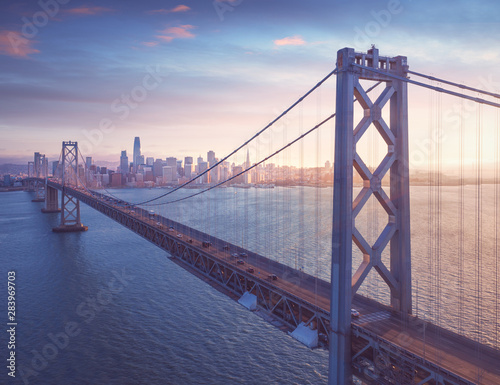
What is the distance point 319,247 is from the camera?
3853 cm

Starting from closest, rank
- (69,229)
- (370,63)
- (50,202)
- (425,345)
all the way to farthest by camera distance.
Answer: (425,345) < (370,63) < (69,229) < (50,202)

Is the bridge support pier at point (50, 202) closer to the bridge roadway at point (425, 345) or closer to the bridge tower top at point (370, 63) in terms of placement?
the bridge roadway at point (425, 345)

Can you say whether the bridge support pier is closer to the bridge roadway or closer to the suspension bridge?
the suspension bridge

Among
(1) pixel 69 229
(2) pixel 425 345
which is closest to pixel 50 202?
(1) pixel 69 229

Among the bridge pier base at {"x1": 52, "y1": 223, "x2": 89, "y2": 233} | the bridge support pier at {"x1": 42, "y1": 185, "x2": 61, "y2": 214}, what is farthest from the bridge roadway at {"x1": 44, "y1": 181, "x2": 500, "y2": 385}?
the bridge support pier at {"x1": 42, "y1": 185, "x2": 61, "y2": 214}

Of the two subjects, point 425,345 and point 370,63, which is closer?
point 425,345

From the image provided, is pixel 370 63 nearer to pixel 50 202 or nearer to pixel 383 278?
pixel 383 278

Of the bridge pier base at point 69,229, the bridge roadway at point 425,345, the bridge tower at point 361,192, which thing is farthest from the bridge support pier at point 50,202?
the bridge tower at point 361,192

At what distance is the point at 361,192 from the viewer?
1127cm

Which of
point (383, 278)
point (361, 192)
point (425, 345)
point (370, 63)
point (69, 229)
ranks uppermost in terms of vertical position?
point (370, 63)

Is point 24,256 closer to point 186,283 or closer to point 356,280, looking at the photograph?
point 186,283

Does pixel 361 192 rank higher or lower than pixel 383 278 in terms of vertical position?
higher

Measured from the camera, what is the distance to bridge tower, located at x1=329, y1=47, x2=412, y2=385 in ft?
33.9

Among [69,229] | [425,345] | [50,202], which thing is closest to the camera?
[425,345]
